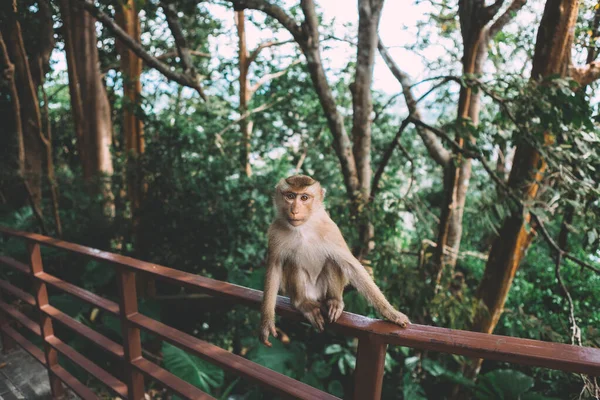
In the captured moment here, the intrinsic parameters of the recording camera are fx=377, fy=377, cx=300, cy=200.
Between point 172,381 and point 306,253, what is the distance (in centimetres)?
87

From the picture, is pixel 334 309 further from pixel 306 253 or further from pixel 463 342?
pixel 463 342

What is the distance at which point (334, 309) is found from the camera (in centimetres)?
146

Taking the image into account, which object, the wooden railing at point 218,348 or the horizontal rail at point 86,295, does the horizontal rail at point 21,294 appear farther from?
the horizontal rail at point 86,295

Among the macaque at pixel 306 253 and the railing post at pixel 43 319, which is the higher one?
the macaque at pixel 306 253

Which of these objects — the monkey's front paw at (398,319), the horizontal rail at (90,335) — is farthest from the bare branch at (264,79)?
the monkey's front paw at (398,319)

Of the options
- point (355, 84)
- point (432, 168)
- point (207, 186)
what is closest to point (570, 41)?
point (355, 84)

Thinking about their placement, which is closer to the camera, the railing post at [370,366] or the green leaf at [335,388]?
the railing post at [370,366]

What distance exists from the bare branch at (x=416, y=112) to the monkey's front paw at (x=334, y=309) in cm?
187

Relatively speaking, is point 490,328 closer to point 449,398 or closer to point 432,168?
point 449,398

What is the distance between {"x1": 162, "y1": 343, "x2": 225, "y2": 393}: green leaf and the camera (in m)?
3.01

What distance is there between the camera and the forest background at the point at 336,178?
9.63 ft

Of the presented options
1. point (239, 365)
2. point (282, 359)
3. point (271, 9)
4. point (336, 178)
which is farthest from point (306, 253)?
point (336, 178)

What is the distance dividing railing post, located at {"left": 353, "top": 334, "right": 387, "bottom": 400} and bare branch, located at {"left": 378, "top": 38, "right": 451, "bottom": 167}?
2.18m

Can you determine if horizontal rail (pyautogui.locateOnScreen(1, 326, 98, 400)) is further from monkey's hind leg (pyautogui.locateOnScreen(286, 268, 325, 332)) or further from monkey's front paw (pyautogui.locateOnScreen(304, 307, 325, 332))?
monkey's front paw (pyautogui.locateOnScreen(304, 307, 325, 332))
